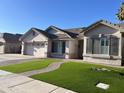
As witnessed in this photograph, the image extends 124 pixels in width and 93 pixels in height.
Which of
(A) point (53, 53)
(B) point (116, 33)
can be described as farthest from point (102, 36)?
(A) point (53, 53)

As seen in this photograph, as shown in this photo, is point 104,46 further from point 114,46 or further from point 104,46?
point 114,46

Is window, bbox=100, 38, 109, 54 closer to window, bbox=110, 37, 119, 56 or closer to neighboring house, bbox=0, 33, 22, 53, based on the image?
window, bbox=110, 37, 119, 56

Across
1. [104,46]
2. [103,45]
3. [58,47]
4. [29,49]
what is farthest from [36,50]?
[104,46]

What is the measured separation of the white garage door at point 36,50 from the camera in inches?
976

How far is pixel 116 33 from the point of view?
16562 millimetres

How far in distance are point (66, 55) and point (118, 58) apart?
8390 millimetres

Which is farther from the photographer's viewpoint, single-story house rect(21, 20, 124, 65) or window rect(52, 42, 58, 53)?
window rect(52, 42, 58, 53)

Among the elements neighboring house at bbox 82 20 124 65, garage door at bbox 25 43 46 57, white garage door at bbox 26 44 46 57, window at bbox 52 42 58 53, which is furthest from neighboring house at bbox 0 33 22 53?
neighboring house at bbox 82 20 124 65

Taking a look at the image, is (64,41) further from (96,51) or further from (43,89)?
(43,89)

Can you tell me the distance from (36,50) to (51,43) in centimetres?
356

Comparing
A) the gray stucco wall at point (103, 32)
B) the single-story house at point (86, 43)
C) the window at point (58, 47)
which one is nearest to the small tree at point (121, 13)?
the single-story house at point (86, 43)

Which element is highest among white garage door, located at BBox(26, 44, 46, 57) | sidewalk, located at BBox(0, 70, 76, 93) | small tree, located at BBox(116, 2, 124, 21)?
small tree, located at BBox(116, 2, 124, 21)

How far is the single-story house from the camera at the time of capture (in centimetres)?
1647

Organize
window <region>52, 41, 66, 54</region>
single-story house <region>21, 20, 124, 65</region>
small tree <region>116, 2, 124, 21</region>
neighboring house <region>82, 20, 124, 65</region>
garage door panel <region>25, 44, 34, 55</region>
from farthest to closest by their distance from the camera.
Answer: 1. garage door panel <region>25, 44, 34, 55</region>
2. window <region>52, 41, 66, 54</region>
3. single-story house <region>21, 20, 124, 65</region>
4. neighboring house <region>82, 20, 124, 65</region>
5. small tree <region>116, 2, 124, 21</region>
